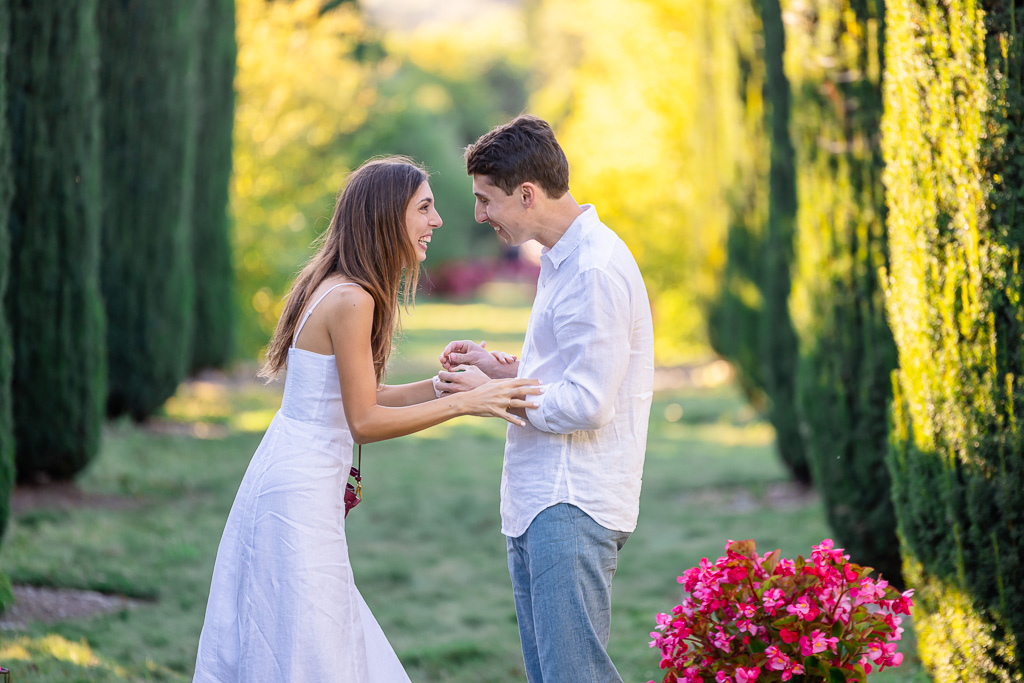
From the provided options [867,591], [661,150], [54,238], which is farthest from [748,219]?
[867,591]

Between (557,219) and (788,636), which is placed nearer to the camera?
(557,219)

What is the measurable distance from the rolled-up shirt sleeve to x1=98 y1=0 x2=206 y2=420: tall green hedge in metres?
8.82

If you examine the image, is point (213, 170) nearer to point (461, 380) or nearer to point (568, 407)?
point (461, 380)

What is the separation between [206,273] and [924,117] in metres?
12.2

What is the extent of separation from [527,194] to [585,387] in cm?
59

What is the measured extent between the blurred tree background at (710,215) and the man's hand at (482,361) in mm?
816

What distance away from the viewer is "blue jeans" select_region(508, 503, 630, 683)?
8.67 feet

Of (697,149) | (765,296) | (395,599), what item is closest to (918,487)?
(395,599)

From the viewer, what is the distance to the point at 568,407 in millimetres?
2576

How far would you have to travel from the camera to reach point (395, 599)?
19.2 feet

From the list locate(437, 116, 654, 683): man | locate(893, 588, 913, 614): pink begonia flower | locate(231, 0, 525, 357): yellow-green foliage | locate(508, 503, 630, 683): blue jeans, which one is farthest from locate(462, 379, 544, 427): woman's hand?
locate(231, 0, 525, 357): yellow-green foliage

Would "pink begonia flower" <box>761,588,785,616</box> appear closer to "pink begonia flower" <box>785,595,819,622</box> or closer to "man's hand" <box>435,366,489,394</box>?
"pink begonia flower" <box>785,595,819,622</box>

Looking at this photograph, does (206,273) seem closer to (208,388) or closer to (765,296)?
(208,388)

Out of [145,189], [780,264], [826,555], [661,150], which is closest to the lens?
[826,555]
